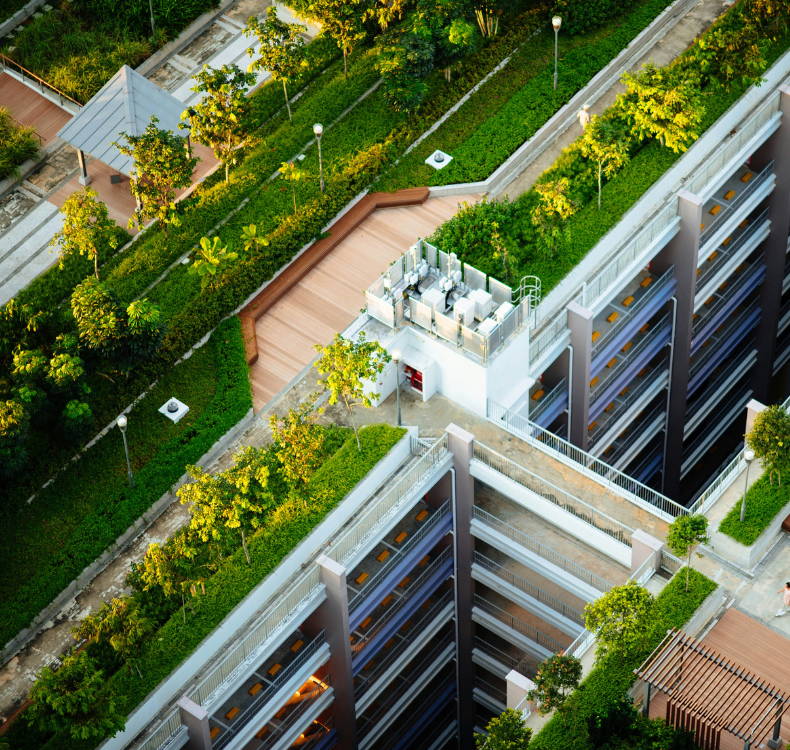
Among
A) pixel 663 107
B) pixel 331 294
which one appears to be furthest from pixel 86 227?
pixel 663 107

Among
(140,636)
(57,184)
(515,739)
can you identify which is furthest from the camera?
(57,184)

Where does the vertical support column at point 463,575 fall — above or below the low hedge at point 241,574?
above

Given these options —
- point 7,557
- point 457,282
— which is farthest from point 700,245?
point 7,557

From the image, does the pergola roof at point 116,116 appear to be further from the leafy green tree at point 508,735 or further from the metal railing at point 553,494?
the leafy green tree at point 508,735

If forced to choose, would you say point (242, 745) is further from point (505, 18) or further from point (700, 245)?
point (505, 18)

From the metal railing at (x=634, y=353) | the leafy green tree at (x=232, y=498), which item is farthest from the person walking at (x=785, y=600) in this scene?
the leafy green tree at (x=232, y=498)

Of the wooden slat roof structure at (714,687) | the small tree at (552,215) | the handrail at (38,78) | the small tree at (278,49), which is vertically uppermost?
the small tree at (278,49)
